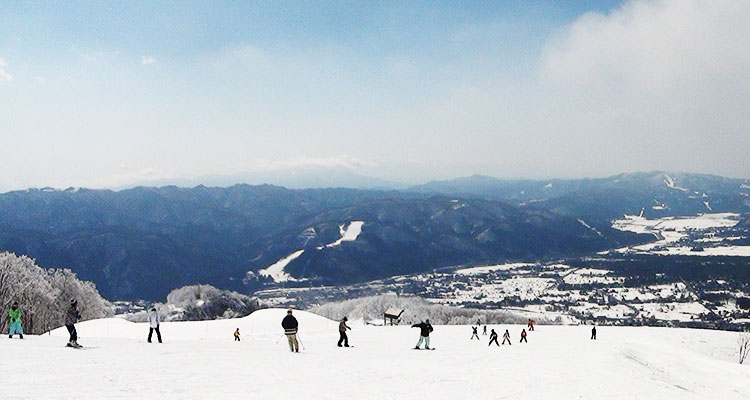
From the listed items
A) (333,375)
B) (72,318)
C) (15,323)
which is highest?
(72,318)

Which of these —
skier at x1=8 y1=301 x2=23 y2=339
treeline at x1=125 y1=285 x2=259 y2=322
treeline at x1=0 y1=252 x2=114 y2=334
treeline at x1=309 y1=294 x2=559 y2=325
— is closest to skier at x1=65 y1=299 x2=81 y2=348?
skier at x1=8 y1=301 x2=23 y2=339

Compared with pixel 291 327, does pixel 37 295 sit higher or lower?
lower

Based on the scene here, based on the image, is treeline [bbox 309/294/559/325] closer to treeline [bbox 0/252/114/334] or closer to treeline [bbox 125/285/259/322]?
treeline [bbox 125/285/259/322]

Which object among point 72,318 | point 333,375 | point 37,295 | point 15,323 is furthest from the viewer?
point 37,295

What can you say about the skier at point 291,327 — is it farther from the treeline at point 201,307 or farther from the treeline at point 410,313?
the treeline at point 201,307

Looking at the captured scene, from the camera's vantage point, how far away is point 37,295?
2724 inches

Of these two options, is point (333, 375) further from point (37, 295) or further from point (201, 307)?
point (201, 307)

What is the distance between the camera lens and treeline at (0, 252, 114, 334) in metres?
61.1

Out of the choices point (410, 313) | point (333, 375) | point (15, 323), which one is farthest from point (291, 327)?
point (410, 313)

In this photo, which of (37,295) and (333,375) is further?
(37,295)

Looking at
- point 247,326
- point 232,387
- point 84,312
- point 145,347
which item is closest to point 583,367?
point 232,387

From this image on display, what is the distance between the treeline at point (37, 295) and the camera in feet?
200

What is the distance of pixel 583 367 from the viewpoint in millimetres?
22578

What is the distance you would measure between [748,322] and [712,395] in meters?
154
